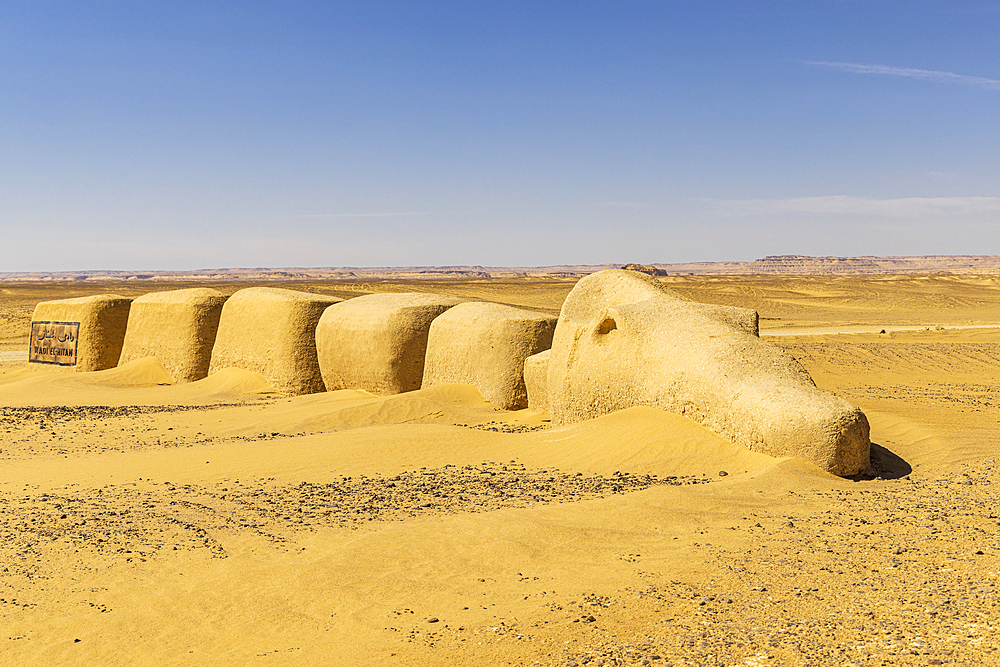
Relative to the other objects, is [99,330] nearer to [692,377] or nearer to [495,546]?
[692,377]

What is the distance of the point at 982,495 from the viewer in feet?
19.2

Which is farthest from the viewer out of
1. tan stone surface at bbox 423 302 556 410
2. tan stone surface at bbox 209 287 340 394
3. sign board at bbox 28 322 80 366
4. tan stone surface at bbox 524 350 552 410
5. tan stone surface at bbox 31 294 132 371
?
sign board at bbox 28 322 80 366

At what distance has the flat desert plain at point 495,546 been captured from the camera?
3.91 meters

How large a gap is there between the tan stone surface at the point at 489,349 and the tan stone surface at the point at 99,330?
7405mm

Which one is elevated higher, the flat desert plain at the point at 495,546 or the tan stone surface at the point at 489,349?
the tan stone surface at the point at 489,349

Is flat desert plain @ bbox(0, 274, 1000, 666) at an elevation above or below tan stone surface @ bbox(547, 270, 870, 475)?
below

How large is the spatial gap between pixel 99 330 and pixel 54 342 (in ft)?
4.46

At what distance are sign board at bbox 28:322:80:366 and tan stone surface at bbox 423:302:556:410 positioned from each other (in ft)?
27.2

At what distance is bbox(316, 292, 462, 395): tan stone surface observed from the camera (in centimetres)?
1244

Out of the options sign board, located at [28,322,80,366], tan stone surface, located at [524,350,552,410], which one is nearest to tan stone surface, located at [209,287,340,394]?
sign board, located at [28,322,80,366]

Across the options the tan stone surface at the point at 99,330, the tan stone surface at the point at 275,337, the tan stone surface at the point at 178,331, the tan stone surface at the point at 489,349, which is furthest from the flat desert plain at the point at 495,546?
the tan stone surface at the point at 99,330

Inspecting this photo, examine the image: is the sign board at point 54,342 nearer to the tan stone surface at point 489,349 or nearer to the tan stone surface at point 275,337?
the tan stone surface at point 275,337

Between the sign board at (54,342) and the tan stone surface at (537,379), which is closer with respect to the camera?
the tan stone surface at (537,379)

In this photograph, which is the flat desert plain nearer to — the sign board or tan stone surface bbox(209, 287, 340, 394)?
tan stone surface bbox(209, 287, 340, 394)
